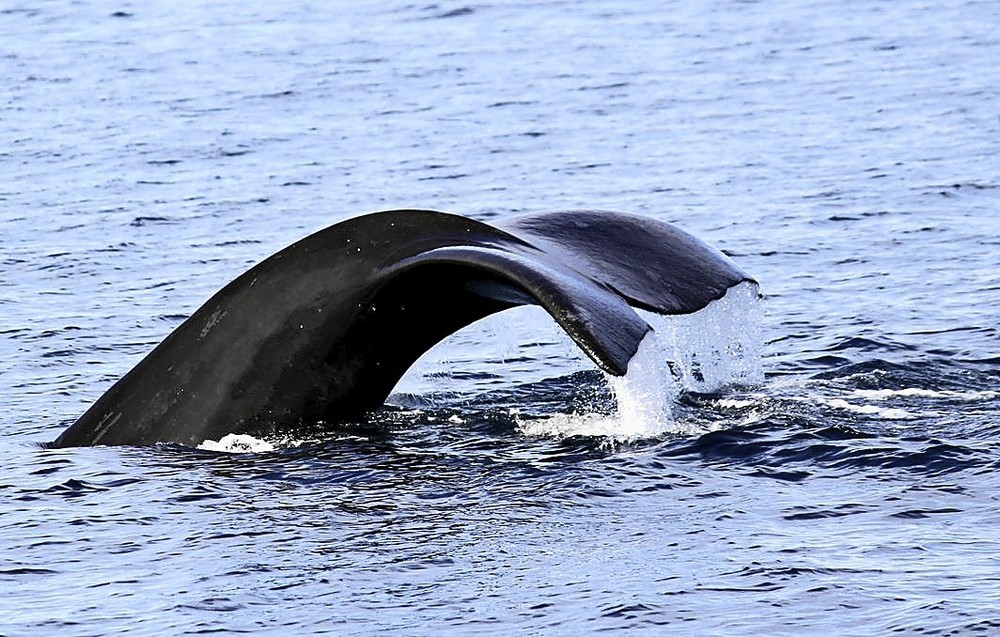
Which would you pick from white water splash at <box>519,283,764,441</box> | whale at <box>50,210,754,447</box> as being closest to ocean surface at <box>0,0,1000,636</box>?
white water splash at <box>519,283,764,441</box>

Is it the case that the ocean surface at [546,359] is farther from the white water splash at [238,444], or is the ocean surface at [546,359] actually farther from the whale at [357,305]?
the whale at [357,305]

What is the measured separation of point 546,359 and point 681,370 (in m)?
2.09

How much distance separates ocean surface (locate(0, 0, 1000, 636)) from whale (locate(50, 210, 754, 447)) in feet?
0.76

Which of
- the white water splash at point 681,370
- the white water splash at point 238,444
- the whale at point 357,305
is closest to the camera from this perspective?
the whale at point 357,305

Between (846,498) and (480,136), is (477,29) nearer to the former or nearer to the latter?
(480,136)

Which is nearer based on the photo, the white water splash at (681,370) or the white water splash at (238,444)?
the white water splash at (681,370)

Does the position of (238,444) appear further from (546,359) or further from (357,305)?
(546,359)

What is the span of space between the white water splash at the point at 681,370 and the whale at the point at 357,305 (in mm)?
341

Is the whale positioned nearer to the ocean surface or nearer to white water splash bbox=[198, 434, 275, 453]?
white water splash bbox=[198, 434, 275, 453]

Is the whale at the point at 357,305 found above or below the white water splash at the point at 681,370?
above

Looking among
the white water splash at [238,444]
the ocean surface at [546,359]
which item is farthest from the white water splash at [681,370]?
the white water splash at [238,444]

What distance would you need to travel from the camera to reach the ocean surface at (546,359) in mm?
6930

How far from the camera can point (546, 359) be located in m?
11.4

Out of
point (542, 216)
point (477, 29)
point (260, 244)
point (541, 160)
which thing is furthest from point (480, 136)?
point (542, 216)
